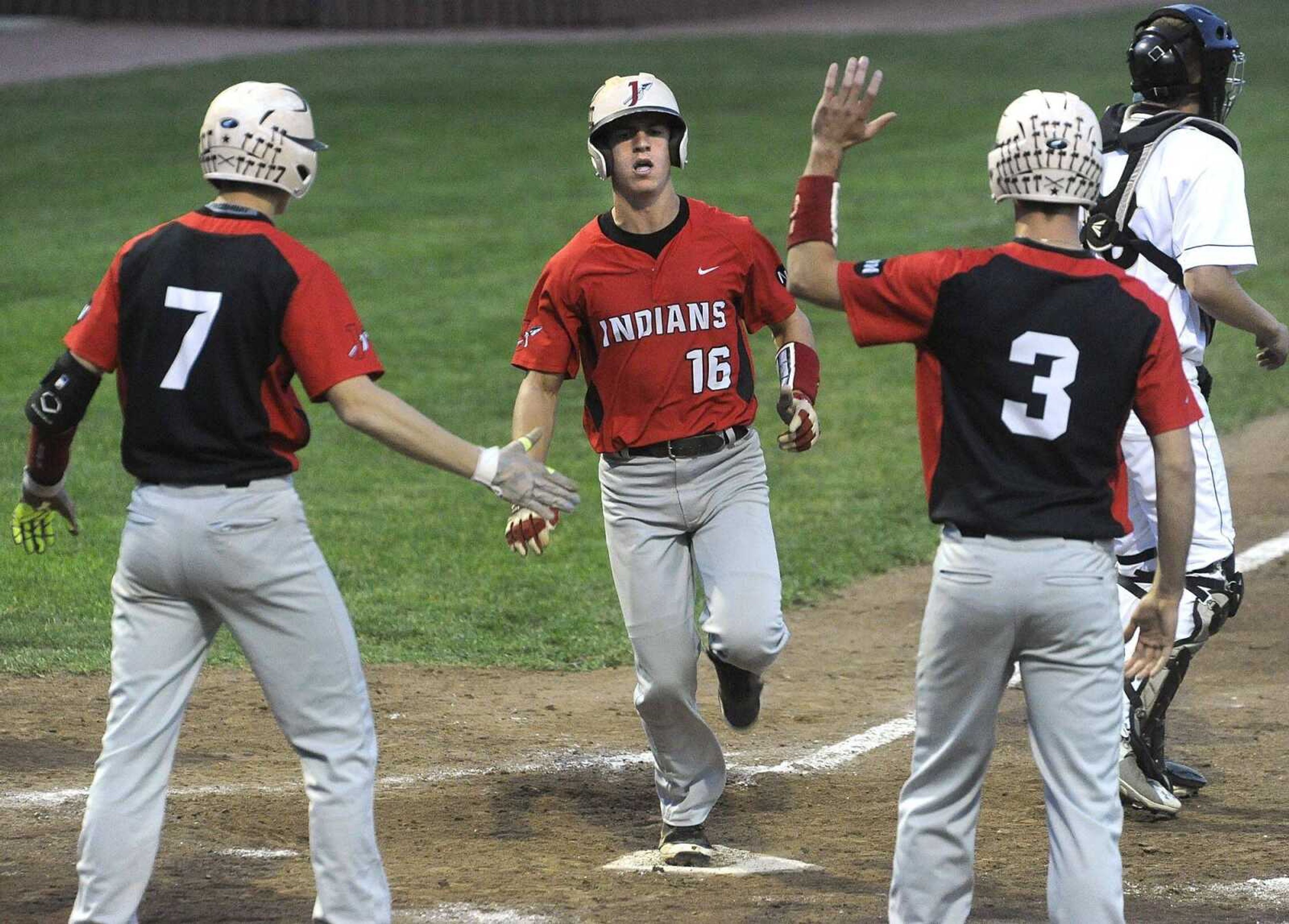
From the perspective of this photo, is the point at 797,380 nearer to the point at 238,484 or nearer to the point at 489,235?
the point at 238,484

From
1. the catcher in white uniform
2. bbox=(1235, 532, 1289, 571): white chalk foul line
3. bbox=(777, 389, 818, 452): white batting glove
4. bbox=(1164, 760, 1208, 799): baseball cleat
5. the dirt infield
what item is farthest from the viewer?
bbox=(1235, 532, 1289, 571): white chalk foul line

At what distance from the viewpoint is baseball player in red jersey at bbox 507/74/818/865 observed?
5746 millimetres

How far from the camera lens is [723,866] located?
5742mm

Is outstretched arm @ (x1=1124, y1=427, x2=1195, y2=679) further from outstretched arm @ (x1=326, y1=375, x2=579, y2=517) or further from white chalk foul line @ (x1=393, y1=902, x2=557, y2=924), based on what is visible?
white chalk foul line @ (x1=393, y1=902, x2=557, y2=924)

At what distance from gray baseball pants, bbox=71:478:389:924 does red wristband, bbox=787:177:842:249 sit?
58.6 inches

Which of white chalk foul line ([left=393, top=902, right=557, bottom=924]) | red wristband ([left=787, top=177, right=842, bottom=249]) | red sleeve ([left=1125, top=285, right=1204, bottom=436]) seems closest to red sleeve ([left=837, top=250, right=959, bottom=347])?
red wristband ([left=787, top=177, right=842, bottom=249])

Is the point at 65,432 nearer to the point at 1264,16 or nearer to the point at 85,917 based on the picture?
the point at 85,917

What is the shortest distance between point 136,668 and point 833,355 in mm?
11629

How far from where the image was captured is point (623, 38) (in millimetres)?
32531

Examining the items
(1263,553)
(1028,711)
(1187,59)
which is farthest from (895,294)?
(1263,553)

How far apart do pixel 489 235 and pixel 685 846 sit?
46.3ft

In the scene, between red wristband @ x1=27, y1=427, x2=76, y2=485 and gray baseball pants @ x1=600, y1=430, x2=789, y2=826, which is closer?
red wristband @ x1=27, y1=427, x2=76, y2=485

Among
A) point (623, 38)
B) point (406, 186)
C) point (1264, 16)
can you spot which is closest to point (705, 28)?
point (623, 38)

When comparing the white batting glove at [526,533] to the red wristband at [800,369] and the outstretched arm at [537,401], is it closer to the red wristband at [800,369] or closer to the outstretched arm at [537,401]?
the outstretched arm at [537,401]
